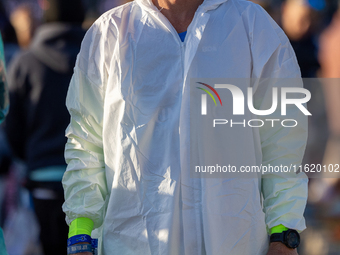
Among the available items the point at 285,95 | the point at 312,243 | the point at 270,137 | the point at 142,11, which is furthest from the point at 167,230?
the point at 312,243

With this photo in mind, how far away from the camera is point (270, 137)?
171 centimetres

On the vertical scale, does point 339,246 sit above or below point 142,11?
below

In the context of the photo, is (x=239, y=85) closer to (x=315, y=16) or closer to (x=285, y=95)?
(x=285, y=95)

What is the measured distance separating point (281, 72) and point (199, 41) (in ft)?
1.02

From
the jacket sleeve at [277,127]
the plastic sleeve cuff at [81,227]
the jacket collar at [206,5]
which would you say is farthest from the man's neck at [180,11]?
the plastic sleeve cuff at [81,227]

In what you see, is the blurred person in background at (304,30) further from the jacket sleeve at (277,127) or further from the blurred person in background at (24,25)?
the blurred person in background at (24,25)

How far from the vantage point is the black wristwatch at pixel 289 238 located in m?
1.58

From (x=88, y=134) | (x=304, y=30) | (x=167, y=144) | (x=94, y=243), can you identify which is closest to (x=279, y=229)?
(x=167, y=144)

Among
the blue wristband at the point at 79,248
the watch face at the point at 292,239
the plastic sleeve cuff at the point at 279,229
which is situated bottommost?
the blue wristband at the point at 79,248

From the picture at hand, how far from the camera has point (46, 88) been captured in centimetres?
274

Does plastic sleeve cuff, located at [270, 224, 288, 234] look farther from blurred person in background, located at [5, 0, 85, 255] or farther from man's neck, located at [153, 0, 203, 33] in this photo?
blurred person in background, located at [5, 0, 85, 255]

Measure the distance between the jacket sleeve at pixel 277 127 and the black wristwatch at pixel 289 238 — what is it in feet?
0.16

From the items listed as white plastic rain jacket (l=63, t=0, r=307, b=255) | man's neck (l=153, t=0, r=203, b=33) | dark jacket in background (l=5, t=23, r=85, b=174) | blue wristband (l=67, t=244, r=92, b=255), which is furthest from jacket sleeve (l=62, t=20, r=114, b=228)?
dark jacket in background (l=5, t=23, r=85, b=174)

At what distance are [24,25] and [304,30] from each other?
7.23 feet
